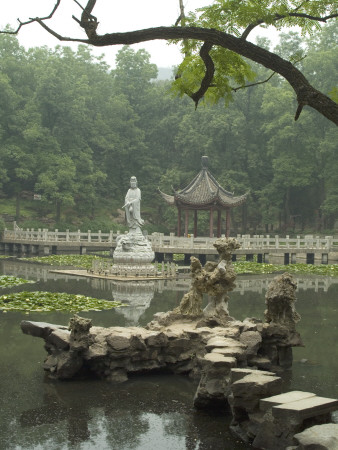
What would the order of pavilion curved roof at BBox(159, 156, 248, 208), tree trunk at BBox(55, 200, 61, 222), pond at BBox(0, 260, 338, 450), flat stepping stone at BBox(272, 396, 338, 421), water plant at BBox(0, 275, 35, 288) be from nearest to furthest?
flat stepping stone at BBox(272, 396, 338, 421) < pond at BBox(0, 260, 338, 450) < water plant at BBox(0, 275, 35, 288) < pavilion curved roof at BBox(159, 156, 248, 208) < tree trunk at BBox(55, 200, 61, 222)

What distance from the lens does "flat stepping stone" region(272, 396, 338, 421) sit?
592 centimetres

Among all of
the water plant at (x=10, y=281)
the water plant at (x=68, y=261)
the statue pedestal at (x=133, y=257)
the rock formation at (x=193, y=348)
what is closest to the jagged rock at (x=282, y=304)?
the rock formation at (x=193, y=348)

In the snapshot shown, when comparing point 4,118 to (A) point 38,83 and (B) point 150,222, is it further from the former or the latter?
(B) point 150,222

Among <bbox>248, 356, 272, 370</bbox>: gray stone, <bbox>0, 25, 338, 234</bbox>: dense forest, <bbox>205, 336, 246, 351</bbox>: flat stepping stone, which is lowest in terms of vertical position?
<bbox>248, 356, 272, 370</bbox>: gray stone

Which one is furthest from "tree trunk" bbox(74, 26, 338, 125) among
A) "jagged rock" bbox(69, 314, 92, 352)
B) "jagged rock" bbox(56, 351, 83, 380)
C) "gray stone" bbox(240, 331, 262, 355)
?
"jagged rock" bbox(56, 351, 83, 380)

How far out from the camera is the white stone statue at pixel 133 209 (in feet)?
83.4

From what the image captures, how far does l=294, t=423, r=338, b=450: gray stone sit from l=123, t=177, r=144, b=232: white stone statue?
64.6 feet

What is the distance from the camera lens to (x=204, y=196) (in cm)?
3484

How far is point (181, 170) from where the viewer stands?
51844 millimetres

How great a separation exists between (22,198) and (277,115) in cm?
2236

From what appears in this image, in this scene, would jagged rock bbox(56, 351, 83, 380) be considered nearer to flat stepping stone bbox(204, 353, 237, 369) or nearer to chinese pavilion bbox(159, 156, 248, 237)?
flat stepping stone bbox(204, 353, 237, 369)

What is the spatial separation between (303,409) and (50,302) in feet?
33.3

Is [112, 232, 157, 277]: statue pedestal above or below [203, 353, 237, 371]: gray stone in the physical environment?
above

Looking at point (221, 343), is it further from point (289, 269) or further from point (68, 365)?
point (289, 269)
